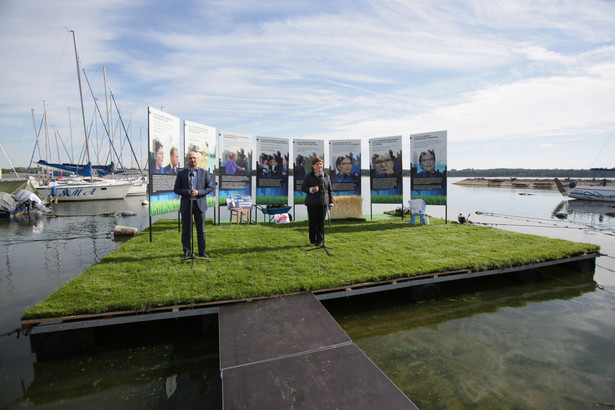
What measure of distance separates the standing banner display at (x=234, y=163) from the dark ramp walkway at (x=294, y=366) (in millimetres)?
7364

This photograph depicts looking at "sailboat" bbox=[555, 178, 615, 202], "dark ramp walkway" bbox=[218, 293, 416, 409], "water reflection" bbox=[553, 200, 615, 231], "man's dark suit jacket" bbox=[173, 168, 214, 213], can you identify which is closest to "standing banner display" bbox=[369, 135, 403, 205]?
"man's dark suit jacket" bbox=[173, 168, 214, 213]

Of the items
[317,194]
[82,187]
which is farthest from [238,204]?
[82,187]

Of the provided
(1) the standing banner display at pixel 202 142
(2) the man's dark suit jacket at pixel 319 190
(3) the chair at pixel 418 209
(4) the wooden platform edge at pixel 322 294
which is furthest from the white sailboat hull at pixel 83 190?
(4) the wooden platform edge at pixel 322 294

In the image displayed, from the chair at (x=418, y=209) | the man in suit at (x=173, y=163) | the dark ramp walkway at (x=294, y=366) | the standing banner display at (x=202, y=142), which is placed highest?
the standing banner display at (x=202, y=142)

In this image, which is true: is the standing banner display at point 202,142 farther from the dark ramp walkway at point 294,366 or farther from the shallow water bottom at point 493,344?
the shallow water bottom at point 493,344

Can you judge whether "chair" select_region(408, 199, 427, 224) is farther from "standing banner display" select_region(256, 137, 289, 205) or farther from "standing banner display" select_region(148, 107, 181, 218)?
"standing banner display" select_region(148, 107, 181, 218)

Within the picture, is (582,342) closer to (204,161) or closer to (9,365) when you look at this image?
(9,365)

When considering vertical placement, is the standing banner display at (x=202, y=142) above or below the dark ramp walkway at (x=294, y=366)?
above

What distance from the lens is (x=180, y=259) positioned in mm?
6102

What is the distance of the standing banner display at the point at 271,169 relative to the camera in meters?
11.4

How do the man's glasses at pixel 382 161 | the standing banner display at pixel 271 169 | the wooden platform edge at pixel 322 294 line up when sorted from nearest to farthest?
the wooden platform edge at pixel 322 294
the standing banner display at pixel 271 169
the man's glasses at pixel 382 161

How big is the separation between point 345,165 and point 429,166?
3.24 metres

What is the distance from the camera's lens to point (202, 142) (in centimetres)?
962

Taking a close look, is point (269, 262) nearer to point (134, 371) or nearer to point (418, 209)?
point (134, 371)
